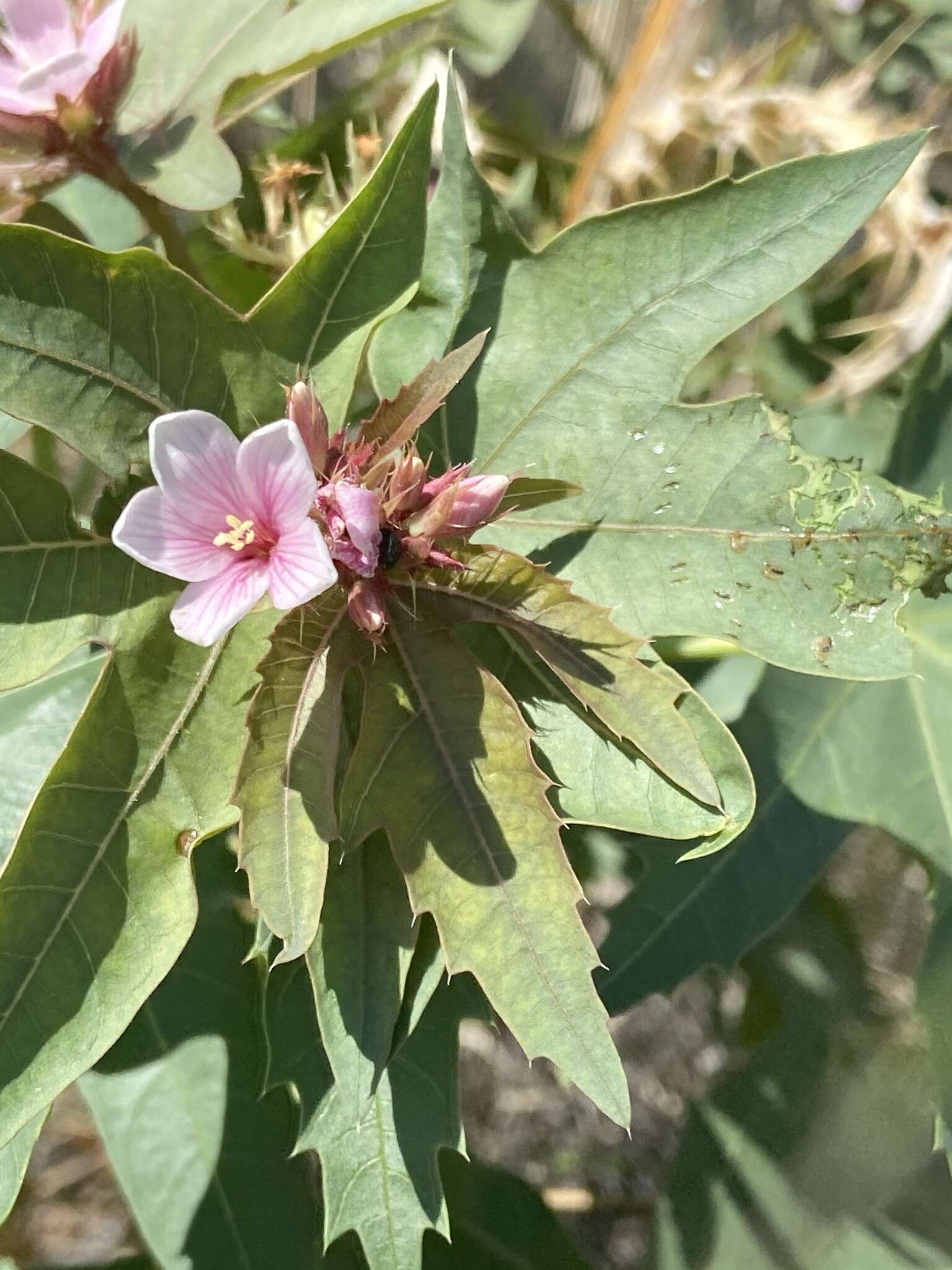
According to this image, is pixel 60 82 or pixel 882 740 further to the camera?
pixel 882 740

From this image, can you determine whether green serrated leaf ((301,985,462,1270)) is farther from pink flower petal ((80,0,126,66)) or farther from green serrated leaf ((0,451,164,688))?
pink flower petal ((80,0,126,66))

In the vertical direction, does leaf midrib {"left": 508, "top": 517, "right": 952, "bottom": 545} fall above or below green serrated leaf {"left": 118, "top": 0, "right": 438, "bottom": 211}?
below

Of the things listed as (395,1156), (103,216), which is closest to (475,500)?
(395,1156)

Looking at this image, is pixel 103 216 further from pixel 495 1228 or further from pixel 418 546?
pixel 495 1228

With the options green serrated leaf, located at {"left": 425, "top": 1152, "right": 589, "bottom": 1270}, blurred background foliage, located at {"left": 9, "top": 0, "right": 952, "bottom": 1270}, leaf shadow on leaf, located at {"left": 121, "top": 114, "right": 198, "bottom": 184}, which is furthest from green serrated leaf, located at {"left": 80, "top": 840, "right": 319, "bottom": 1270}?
leaf shadow on leaf, located at {"left": 121, "top": 114, "right": 198, "bottom": 184}

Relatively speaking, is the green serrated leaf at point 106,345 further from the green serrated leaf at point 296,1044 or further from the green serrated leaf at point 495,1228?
the green serrated leaf at point 495,1228

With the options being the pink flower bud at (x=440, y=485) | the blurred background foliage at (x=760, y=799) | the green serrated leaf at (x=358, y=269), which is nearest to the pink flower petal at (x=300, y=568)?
the pink flower bud at (x=440, y=485)
